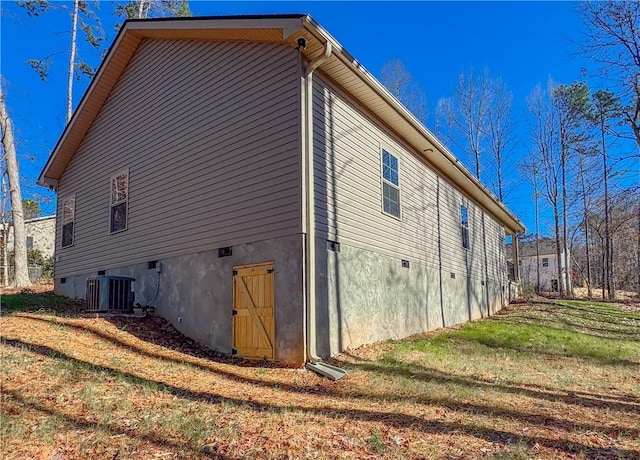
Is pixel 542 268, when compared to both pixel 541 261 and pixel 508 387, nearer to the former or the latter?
pixel 541 261

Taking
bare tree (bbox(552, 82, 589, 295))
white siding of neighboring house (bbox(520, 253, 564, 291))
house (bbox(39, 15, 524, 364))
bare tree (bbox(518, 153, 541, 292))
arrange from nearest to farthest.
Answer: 1. house (bbox(39, 15, 524, 364))
2. bare tree (bbox(552, 82, 589, 295))
3. bare tree (bbox(518, 153, 541, 292))
4. white siding of neighboring house (bbox(520, 253, 564, 291))

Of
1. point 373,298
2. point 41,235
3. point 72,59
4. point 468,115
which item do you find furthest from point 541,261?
point 41,235

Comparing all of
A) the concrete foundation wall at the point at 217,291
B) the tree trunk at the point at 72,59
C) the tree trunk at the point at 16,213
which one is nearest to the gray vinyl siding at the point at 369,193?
the concrete foundation wall at the point at 217,291

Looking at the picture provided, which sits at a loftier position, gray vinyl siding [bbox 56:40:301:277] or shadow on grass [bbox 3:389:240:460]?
gray vinyl siding [bbox 56:40:301:277]

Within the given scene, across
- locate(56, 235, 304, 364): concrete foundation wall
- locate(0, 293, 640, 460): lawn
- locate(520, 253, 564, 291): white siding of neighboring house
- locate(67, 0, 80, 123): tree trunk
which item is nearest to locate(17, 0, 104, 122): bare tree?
locate(67, 0, 80, 123): tree trunk

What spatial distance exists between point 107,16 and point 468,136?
21.1 m

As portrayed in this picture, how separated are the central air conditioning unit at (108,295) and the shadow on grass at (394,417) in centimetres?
315

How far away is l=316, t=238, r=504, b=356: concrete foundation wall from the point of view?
699 cm

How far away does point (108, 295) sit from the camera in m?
8.88

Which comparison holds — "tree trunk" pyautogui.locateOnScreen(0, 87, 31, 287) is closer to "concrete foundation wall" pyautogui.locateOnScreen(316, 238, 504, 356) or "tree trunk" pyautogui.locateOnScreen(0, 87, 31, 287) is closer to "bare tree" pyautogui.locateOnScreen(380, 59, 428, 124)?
"concrete foundation wall" pyautogui.locateOnScreen(316, 238, 504, 356)

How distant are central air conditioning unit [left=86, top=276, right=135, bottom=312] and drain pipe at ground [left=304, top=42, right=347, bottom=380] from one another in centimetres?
471

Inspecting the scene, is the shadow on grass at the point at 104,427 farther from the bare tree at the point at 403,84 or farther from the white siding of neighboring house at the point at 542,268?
the white siding of neighboring house at the point at 542,268

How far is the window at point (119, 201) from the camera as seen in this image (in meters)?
10.5

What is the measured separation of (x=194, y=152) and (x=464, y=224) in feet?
30.6
